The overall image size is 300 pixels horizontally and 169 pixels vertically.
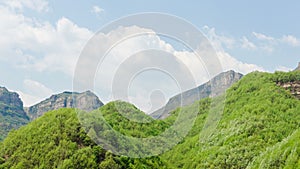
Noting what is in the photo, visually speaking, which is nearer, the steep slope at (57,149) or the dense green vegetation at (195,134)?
the dense green vegetation at (195,134)

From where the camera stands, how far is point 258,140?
52.6 m

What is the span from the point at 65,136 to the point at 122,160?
225 inches

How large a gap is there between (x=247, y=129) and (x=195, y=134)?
25.6 metres

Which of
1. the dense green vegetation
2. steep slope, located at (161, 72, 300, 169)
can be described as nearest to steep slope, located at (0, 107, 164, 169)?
the dense green vegetation

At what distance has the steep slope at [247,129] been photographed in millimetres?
50656

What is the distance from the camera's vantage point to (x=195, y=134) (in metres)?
81.7

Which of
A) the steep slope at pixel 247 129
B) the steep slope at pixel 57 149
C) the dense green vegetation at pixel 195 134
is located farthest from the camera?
the steep slope at pixel 247 129

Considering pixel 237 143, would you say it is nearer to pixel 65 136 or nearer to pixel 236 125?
pixel 236 125

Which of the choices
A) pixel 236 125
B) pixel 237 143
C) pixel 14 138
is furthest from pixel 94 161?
pixel 236 125

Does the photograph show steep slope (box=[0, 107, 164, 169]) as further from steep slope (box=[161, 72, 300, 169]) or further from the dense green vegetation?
steep slope (box=[161, 72, 300, 169])

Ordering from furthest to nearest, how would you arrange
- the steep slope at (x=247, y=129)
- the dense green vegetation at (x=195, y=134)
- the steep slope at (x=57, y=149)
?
the steep slope at (x=247, y=129), the steep slope at (x=57, y=149), the dense green vegetation at (x=195, y=134)

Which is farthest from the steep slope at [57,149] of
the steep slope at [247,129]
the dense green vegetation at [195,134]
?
the steep slope at [247,129]

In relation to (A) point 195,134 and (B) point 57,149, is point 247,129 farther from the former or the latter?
(B) point 57,149

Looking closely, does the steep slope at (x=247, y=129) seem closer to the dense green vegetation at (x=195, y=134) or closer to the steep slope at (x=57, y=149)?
the dense green vegetation at (x=195, y=134)
